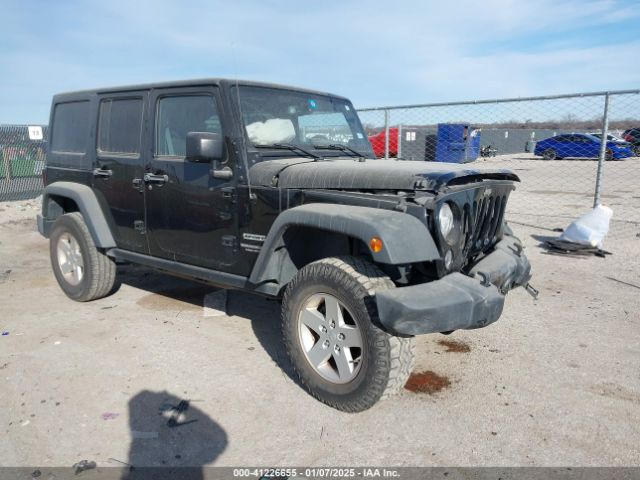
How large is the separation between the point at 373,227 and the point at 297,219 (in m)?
0.57

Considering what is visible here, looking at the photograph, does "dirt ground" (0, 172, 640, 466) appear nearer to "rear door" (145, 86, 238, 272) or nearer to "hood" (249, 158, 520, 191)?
"rear door" (145, 86, 238, 272)

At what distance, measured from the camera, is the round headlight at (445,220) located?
2785mm

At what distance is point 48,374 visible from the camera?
3400mm

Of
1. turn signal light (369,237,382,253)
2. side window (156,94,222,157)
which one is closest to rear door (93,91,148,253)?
side window (156,94,222,157)

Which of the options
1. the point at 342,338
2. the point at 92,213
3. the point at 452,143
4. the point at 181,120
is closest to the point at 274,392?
the point at 342,338

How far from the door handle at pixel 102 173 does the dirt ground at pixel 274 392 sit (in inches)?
51.0

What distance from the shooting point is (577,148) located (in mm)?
19453

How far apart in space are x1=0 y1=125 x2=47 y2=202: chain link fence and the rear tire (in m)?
9.29

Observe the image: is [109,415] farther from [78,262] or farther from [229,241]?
[78,262]

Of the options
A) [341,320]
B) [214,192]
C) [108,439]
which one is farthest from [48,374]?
[341,320]

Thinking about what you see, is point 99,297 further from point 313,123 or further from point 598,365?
point 598,365

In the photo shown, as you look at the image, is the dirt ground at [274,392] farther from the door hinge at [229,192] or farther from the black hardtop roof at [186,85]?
the black hardtop roof at [186,85]

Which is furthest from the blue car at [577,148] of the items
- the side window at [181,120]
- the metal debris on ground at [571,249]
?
the side window at [181,120]

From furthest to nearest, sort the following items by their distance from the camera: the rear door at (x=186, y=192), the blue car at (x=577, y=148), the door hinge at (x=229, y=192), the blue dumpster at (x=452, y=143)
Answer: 1. the blue car at (x=577, y=148)
2. the blue dumpster at (x=452, y=143)
3. the rear door at (x=186, y=192)
4. the door hinge at (x=229, y=192)
